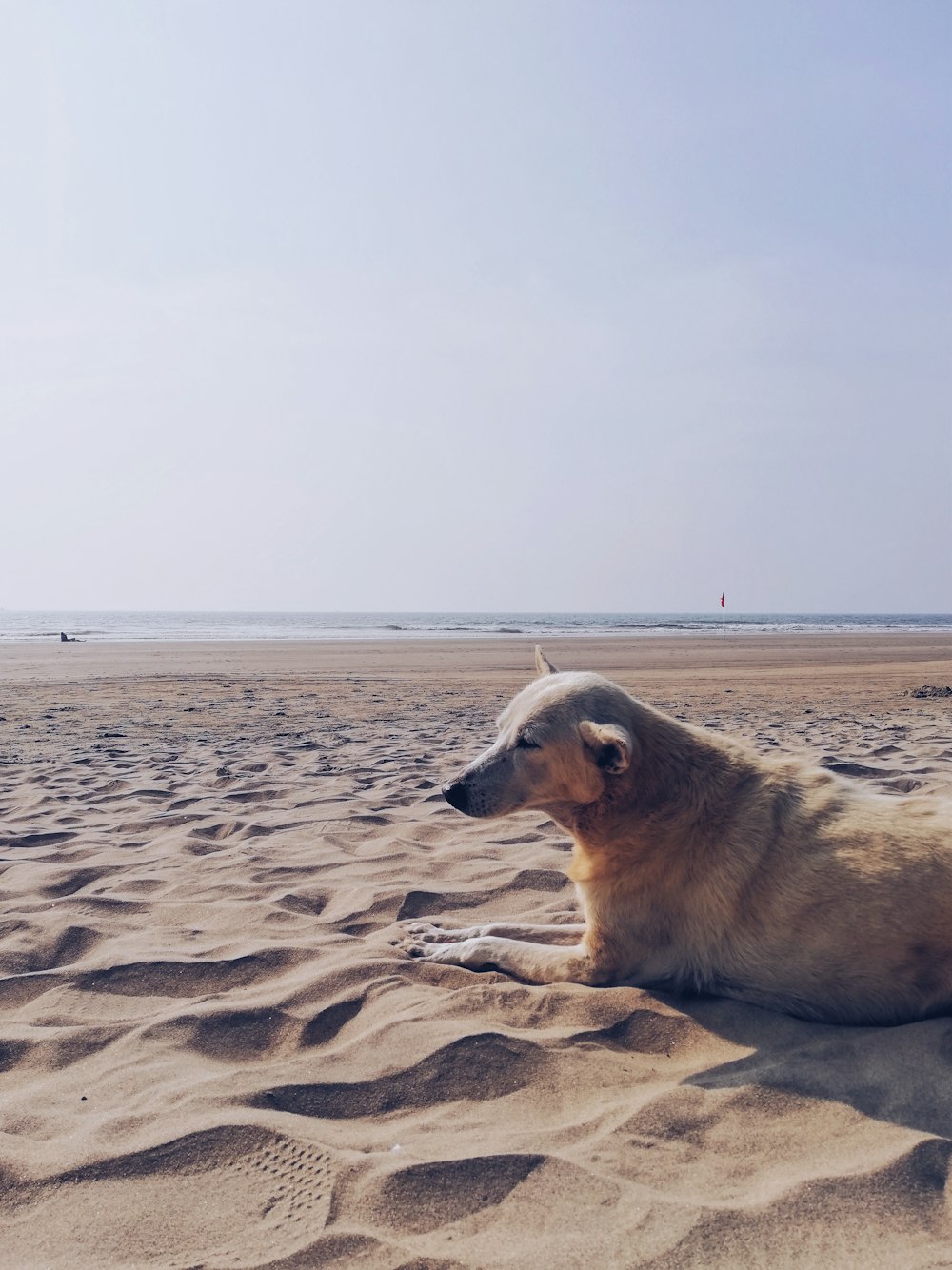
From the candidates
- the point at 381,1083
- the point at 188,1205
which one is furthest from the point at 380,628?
the point at 188,1205

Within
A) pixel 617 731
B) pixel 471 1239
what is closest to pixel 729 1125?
pixel 471 1239

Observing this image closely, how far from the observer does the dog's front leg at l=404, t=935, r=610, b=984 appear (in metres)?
3.59

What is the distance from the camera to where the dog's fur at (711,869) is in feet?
10.2

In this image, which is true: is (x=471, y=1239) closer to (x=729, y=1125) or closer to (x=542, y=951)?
(x=729, y=1125)

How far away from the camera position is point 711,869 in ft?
11.4

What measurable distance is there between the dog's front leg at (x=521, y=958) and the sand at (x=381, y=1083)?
101 mm

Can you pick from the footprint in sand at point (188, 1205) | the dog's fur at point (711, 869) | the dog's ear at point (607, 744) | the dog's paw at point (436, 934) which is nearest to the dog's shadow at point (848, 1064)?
the dog's fur at point (711, 869)

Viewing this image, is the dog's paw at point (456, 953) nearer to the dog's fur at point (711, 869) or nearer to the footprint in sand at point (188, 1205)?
the dog's fur at point (711, 869)

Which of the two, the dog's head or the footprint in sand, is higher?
the dog's head

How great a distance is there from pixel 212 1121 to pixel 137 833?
12.2ft

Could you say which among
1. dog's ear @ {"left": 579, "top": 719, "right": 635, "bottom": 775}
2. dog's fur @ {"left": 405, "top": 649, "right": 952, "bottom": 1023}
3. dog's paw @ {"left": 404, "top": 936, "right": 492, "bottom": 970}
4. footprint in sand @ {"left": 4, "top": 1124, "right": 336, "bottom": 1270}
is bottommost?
dog's paw @ {"left": 404, "top": 936, "right": 492, "bottom": 970}

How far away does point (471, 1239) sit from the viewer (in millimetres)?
1987

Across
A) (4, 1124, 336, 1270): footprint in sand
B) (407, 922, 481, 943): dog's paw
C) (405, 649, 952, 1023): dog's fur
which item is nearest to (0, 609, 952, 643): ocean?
(407, 922, 481, 943): dog's paw

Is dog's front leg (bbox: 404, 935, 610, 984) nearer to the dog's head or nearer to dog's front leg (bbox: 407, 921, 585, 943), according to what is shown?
dog's front leg (bbox: 407, 921, 585, 943)
